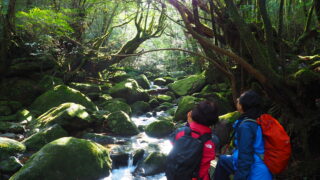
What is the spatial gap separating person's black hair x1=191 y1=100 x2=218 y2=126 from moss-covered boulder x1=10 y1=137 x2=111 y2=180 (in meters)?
3.61

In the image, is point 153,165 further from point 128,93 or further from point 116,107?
point 128,93

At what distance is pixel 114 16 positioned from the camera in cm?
1889

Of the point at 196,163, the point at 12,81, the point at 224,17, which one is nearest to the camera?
the point at 196,163

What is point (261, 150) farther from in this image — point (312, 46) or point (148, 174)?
point (312, 46)

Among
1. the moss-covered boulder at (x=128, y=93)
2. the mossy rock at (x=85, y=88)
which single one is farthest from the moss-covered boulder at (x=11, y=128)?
the moss-covered boulder at (x=128, y=93)

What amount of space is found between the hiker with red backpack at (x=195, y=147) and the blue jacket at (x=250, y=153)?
0.90 feet

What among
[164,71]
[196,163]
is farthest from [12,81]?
[164,71]

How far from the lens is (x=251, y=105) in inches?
104

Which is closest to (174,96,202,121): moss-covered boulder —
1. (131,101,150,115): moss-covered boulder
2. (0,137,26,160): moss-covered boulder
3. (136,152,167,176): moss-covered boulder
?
(131,101,150,115): moss-covered boulder

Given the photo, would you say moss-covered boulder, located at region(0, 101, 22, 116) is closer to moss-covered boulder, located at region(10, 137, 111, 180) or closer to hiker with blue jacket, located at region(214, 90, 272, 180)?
moss-covered boulder, located at region(10, 137, 111, 180)

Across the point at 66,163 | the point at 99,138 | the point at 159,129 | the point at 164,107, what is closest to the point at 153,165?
the point at 66,163

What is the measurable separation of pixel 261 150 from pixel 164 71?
2883cm

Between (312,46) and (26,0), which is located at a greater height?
(26,0)

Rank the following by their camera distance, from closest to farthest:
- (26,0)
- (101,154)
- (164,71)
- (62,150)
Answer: (62,150), (101,154), (26,0), (164,71)
